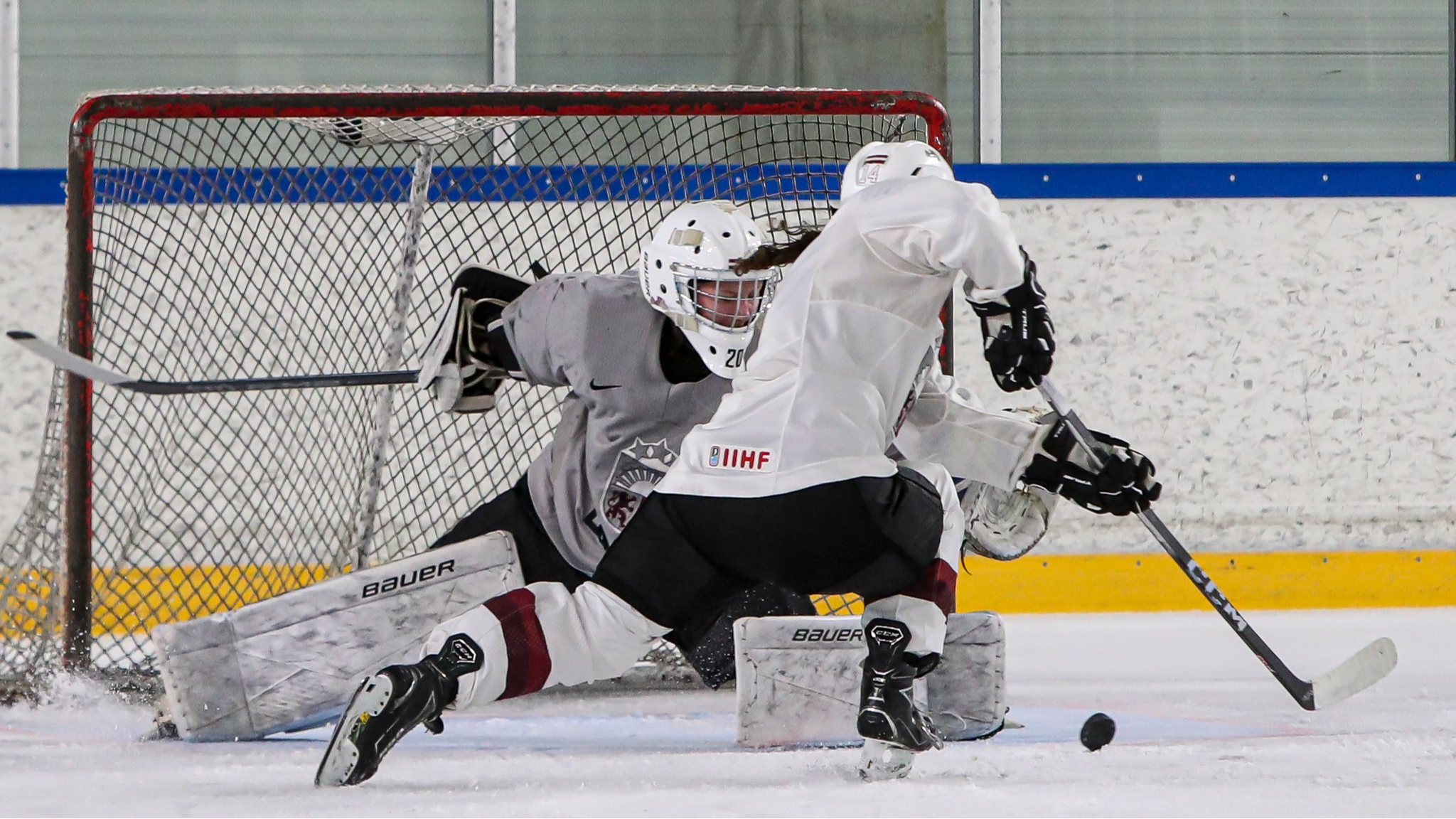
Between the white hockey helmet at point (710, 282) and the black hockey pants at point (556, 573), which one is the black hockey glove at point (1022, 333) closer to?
the white hockey helmet at point (710, 282)

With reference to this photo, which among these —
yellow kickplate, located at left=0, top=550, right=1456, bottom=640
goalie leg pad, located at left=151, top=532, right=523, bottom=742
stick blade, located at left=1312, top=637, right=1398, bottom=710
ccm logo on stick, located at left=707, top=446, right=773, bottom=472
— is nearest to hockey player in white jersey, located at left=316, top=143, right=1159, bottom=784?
ccm logo on stick, located at left=707, top=446, right=773, bottom=472

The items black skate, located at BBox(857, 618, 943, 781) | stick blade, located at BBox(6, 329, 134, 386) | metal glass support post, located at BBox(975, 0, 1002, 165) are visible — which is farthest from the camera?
metal glass support post, located at BBox(975, 0, 1002, 165)

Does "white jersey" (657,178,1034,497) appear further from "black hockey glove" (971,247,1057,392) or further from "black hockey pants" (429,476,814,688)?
"black hockey pants" (429,476,814,688)

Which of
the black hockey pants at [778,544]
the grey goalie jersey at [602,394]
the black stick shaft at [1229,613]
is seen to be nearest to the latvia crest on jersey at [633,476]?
the grey goalie jersey at [602,394]

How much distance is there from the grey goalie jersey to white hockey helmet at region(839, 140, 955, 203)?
14.5 inches

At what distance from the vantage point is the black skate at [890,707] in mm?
1885

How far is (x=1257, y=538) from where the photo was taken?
3797 millimetres

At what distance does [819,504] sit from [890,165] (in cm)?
55

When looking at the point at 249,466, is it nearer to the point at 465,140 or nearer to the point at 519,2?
the point at 465,140

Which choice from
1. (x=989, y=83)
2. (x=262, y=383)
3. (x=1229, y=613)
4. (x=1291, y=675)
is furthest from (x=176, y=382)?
(x=989, y=83)

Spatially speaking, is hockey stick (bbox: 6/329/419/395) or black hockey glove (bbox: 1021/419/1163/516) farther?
black hockey glove (bbox: 1021/419/1163/516)

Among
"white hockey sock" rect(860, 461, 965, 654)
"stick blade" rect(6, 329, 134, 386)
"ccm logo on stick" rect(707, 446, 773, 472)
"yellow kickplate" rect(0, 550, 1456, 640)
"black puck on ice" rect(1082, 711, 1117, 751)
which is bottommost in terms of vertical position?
"yellow kickplate" rect(0, 550, 1456, 640)

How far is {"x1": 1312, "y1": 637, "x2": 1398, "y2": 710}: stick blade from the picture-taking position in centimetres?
244

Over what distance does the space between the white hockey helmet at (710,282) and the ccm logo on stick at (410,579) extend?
22.6 inches
